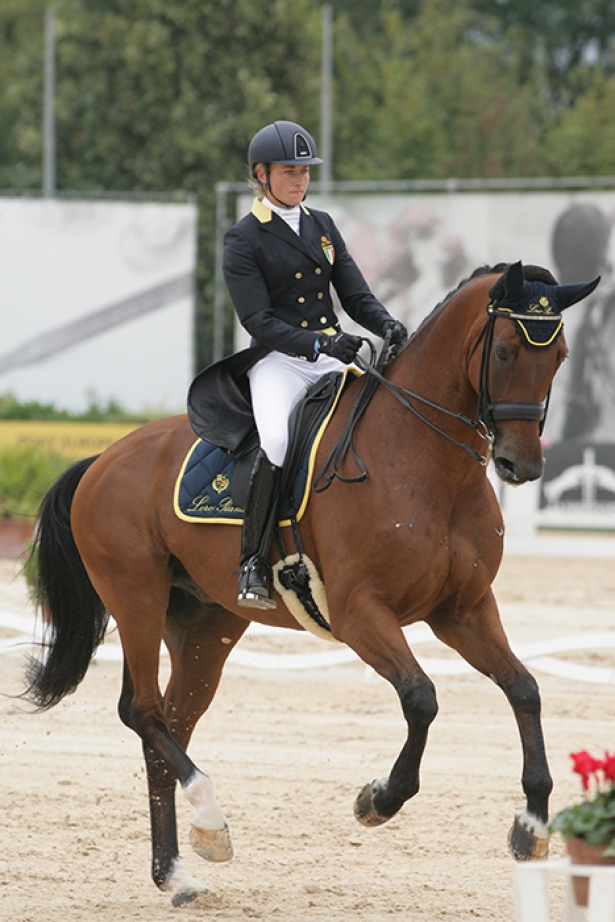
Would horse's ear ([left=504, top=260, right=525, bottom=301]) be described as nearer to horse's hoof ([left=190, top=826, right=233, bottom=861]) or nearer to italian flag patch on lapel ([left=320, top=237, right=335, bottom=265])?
italian flag patch on lapel ([left=320, top=237, right=335, bottom=265])

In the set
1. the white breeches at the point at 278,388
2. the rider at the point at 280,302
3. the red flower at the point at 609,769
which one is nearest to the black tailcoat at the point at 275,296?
the rider at the point at 280,302

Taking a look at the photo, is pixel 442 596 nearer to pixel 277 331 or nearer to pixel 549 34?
pixel 277 331

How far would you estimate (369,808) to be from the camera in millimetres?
4488

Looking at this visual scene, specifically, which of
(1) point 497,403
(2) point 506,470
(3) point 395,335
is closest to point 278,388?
(3) point 395,335

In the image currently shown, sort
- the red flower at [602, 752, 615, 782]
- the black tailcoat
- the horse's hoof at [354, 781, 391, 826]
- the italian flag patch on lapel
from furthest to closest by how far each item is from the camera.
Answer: the italian flag patch on lapel → the black tailcoat → the horse's hoof at [354, 781, 391, 826] → the red flower at [602, 752, 615, 782]

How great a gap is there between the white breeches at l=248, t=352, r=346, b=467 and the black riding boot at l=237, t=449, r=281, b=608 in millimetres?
75

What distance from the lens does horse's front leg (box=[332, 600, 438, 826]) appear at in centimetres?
431

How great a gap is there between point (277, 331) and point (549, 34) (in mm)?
35136

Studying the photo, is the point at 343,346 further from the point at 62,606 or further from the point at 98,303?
the point at 98,303

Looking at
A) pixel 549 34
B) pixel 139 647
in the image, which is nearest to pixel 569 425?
pixel 139 647

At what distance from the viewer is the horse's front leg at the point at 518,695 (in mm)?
4305

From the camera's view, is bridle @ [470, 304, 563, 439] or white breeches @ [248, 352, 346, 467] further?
white breeches @ [248, 352, 346, 467]

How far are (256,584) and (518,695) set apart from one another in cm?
104

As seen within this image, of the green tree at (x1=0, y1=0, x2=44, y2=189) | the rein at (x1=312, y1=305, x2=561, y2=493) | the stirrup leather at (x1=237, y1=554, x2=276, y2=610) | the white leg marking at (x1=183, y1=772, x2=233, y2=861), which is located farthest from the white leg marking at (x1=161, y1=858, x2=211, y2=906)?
the green tree at (x1=0, y1=0, x2=44, y2=189)
